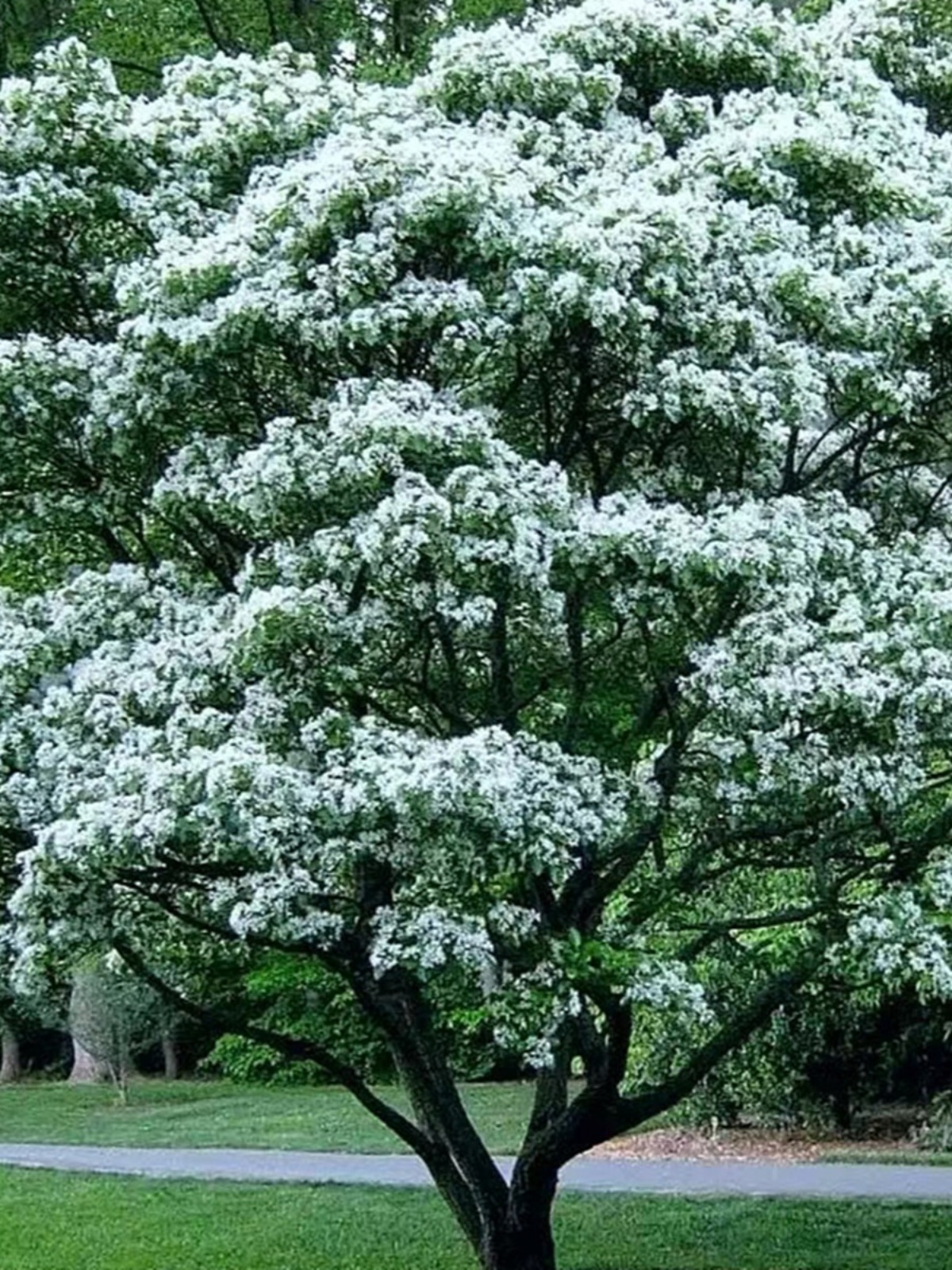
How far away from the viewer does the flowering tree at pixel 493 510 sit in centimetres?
621

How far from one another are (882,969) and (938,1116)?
8965 millimetres

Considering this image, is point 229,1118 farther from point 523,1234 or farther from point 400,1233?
point 523,1234

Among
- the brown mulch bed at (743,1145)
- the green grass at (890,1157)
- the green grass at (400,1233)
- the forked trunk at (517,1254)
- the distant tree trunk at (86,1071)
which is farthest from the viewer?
the distant tree trunk at (86,1071)

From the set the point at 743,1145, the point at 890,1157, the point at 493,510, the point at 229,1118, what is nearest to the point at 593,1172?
the point at 743,1145

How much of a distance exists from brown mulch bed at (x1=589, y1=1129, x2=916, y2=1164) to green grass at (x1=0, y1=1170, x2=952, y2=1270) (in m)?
2.53

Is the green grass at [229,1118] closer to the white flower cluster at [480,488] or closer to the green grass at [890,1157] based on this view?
the green grass at [890,1157]

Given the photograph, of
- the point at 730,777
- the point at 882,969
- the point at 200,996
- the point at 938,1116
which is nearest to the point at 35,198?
the point at 730,777

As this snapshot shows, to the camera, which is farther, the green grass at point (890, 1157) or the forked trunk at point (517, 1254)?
the green grass at point (890, 1157)

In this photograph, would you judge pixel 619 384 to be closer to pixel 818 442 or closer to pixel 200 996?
pixel 818 442

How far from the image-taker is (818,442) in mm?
7652

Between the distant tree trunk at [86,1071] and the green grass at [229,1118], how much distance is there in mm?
2070

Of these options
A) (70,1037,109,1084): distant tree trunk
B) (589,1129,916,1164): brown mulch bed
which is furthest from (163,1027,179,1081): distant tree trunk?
(589,1129,916,1164): brown mulch bed

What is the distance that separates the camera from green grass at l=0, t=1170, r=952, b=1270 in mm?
10328

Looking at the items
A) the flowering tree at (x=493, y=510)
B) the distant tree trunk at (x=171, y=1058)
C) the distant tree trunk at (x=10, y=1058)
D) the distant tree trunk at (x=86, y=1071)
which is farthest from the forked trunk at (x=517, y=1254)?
the distant tree trunk at (x=10, y=1058)
